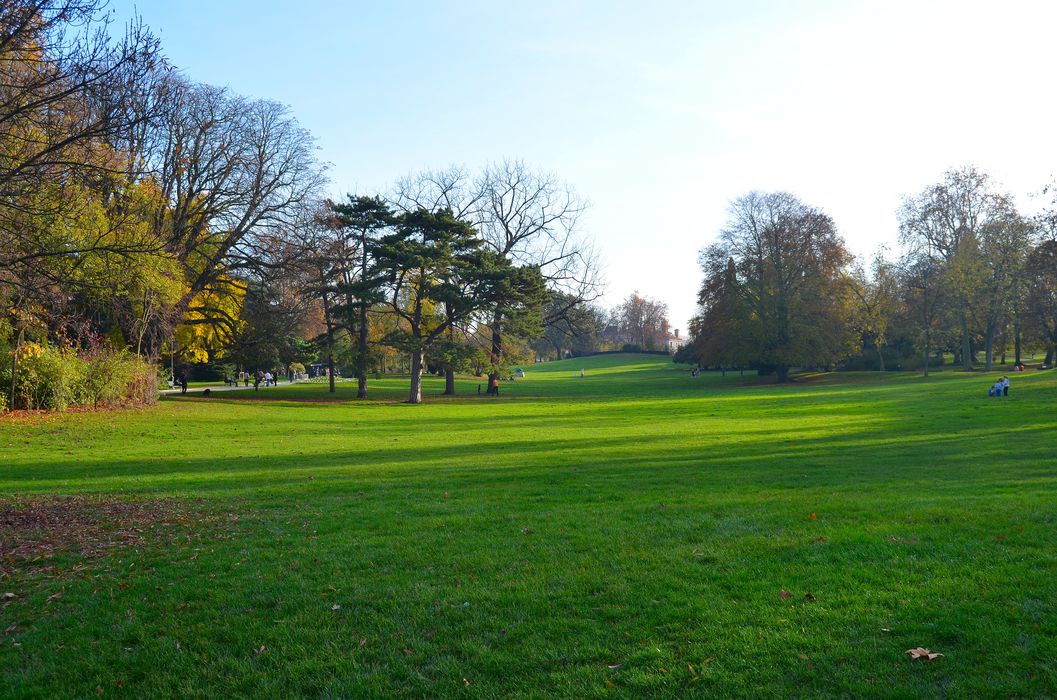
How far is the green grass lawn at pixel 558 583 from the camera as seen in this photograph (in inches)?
184

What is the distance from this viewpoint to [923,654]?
4.66m

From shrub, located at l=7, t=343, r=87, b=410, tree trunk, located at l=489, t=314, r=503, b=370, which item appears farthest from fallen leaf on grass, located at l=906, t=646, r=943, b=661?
tree trunk, located at l=489, t=314, r=503, b=370

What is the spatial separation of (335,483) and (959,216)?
67.9 metres

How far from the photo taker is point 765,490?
11656 millimetres

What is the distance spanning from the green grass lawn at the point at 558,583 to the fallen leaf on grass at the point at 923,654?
0.06 metres

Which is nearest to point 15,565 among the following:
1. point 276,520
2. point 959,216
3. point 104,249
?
point 276,520

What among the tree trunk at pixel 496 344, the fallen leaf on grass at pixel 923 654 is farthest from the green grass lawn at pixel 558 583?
the tree trunk at pixel 496 344

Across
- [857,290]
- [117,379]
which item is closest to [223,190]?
[117,379]

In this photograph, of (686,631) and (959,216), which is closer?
(686,631)

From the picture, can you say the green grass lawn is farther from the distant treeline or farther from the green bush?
the distant treeline

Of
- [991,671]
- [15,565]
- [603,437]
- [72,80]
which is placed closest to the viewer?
[991,671]

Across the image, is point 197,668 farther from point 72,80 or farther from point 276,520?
point 72,80

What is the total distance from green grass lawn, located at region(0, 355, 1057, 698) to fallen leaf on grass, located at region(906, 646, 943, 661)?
58mm

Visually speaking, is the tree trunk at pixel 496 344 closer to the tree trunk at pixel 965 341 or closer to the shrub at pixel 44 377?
the shrub at pixel 44 377
